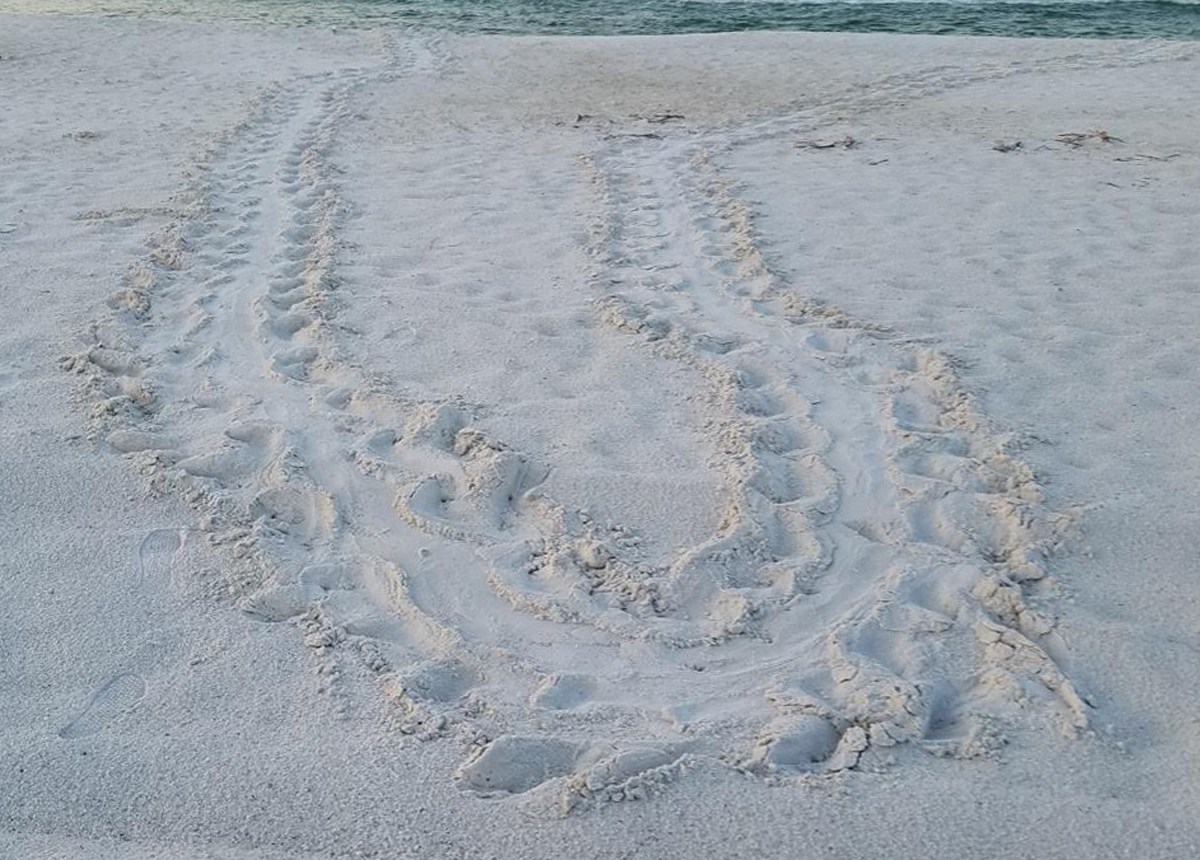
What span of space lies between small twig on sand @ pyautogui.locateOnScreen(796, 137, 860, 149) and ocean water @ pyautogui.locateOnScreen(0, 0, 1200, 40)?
752cm

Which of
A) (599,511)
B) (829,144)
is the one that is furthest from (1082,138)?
(599,511)

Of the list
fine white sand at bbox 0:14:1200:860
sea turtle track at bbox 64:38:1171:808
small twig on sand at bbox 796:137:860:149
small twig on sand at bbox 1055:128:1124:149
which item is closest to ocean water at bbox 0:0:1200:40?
small twig on sand at bbox 1055:128:1124:149

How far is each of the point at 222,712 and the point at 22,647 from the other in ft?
1.91

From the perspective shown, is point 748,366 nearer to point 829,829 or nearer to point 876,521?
point 876,521

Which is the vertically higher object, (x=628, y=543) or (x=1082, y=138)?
(x=1082, y=138)

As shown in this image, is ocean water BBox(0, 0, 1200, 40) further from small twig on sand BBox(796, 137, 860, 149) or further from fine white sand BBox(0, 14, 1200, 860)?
fine white sand BBox(0, 14, 1200, 860)

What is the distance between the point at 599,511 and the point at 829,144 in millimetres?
5166

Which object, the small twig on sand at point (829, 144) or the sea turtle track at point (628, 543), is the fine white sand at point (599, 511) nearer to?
the sea turtle track at point (628, 543)

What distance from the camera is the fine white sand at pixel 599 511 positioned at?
229 cm

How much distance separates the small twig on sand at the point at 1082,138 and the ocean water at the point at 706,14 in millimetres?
6783

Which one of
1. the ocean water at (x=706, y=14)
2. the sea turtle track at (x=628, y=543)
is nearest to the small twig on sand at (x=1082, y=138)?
the sea turtle track at (x=628, y=543)

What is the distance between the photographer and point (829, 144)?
774 cm

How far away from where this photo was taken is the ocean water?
571 inches

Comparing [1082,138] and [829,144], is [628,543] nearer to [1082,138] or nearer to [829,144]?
[829,144]
